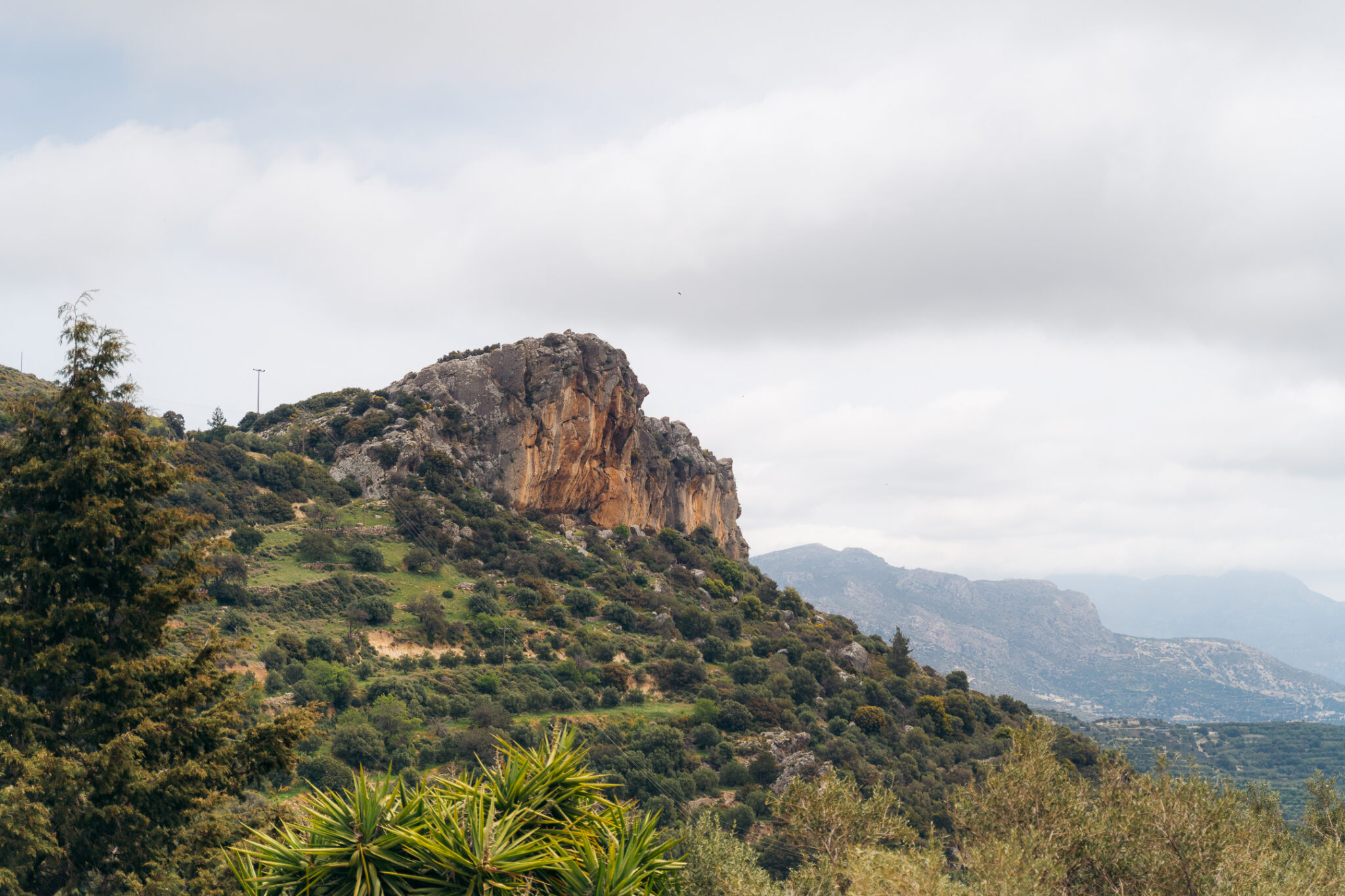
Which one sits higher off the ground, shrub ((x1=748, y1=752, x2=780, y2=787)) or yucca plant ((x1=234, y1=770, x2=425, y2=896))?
yucca plant ((x1=234, y1=770, x2=425, y2=896))

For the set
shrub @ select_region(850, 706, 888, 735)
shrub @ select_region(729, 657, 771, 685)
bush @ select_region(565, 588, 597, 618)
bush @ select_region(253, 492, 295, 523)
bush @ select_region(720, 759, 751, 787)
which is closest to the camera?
bush @ select_region(720, 759, 751, 787)

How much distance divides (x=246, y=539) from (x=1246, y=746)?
108618 millimetres

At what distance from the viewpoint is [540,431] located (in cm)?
6412

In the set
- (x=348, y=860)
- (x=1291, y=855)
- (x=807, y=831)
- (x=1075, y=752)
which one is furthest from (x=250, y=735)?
(x=1075, y=752)

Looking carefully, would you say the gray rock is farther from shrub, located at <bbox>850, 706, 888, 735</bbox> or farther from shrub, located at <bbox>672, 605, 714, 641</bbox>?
shrub, located at <bbox>672, 605, 714, 641</bbox>

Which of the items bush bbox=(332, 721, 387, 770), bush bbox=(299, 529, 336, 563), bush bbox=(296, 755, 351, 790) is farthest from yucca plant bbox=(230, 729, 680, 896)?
bush bbox=(299, 529, 336, 563)

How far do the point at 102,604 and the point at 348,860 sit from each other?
7413mm

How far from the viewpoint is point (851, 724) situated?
42.0 meters

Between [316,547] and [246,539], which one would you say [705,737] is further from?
[246,539]

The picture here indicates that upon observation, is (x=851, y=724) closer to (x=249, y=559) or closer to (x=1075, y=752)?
(x=1075, y=752)

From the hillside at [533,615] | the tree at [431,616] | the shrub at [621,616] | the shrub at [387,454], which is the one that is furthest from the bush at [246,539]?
the shrub at [621,616]

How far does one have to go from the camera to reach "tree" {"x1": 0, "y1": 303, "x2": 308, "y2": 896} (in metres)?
12.0

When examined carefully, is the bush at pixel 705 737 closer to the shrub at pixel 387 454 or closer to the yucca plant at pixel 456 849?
the yucca plant at pixel 456 849

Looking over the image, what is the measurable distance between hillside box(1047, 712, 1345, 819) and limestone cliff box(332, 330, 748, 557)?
48.5 m
